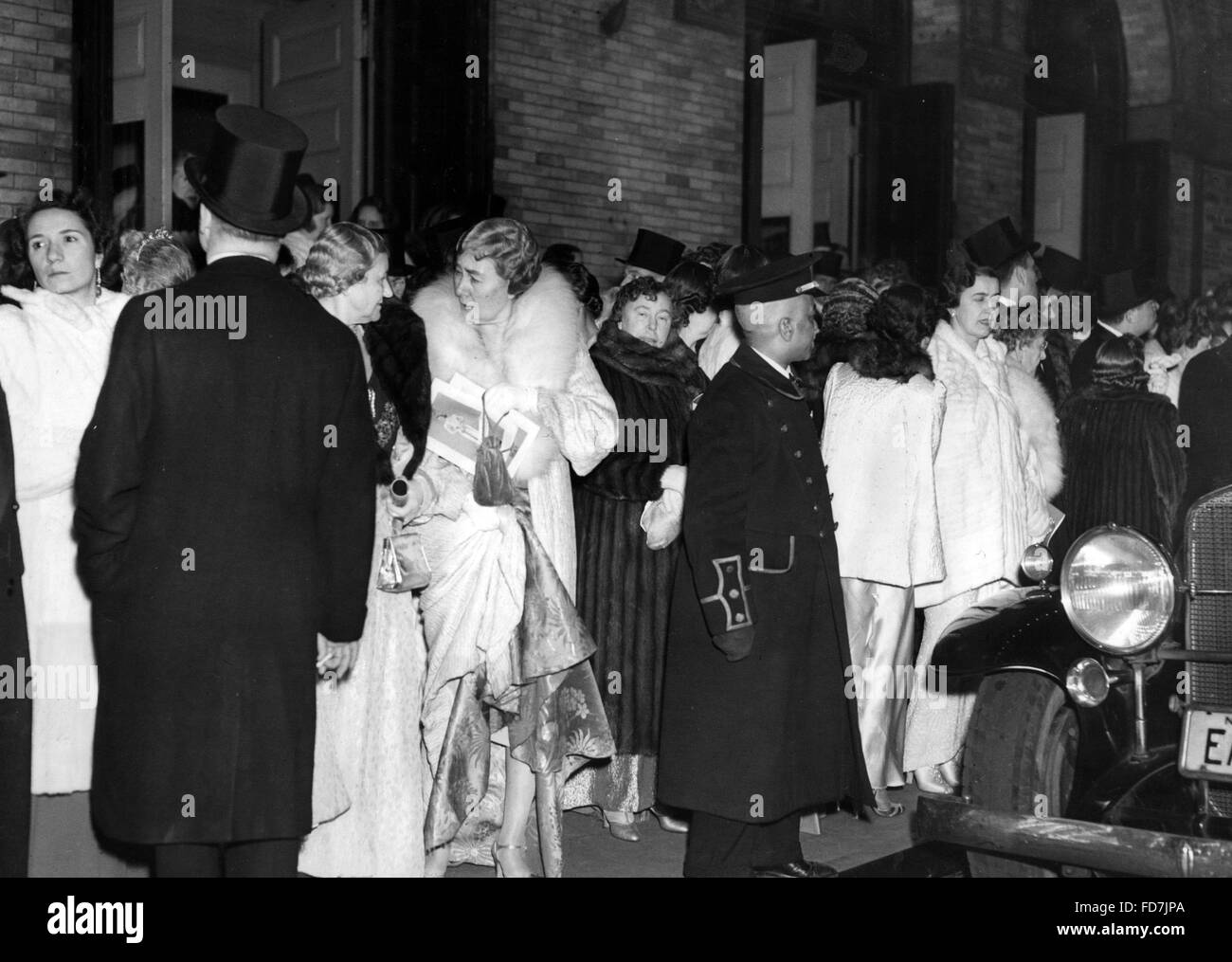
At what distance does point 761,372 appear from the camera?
16.3 feet

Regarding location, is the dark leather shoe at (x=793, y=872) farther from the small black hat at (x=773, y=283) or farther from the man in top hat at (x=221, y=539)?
the small black hat at (x=773, y=283)

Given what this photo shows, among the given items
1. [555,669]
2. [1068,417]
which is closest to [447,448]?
[555,669]

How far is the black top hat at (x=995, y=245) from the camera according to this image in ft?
23.5

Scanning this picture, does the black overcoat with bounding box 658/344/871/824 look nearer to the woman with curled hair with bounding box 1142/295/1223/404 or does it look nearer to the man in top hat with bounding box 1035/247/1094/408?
the man in top hat with bounding box 1035/247/1094/408

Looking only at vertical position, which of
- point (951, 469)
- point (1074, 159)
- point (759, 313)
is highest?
point (1074, 159)

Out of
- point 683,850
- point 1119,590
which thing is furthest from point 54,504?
point 1119,590

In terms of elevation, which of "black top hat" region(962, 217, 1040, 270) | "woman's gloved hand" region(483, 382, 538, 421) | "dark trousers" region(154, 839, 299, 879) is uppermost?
"black top hat" region(962, 217, 1040, 270)

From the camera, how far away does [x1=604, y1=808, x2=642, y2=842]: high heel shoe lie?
6.23 m

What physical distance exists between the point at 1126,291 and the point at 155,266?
5201mm

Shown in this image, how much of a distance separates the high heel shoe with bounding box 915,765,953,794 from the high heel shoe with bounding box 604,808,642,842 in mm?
1356

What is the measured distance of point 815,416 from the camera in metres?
6.89

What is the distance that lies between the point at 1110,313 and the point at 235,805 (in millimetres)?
5944

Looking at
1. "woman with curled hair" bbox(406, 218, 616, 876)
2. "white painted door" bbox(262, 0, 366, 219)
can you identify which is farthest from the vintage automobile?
"white painted door" bbox(262, 0, 366, 219)
